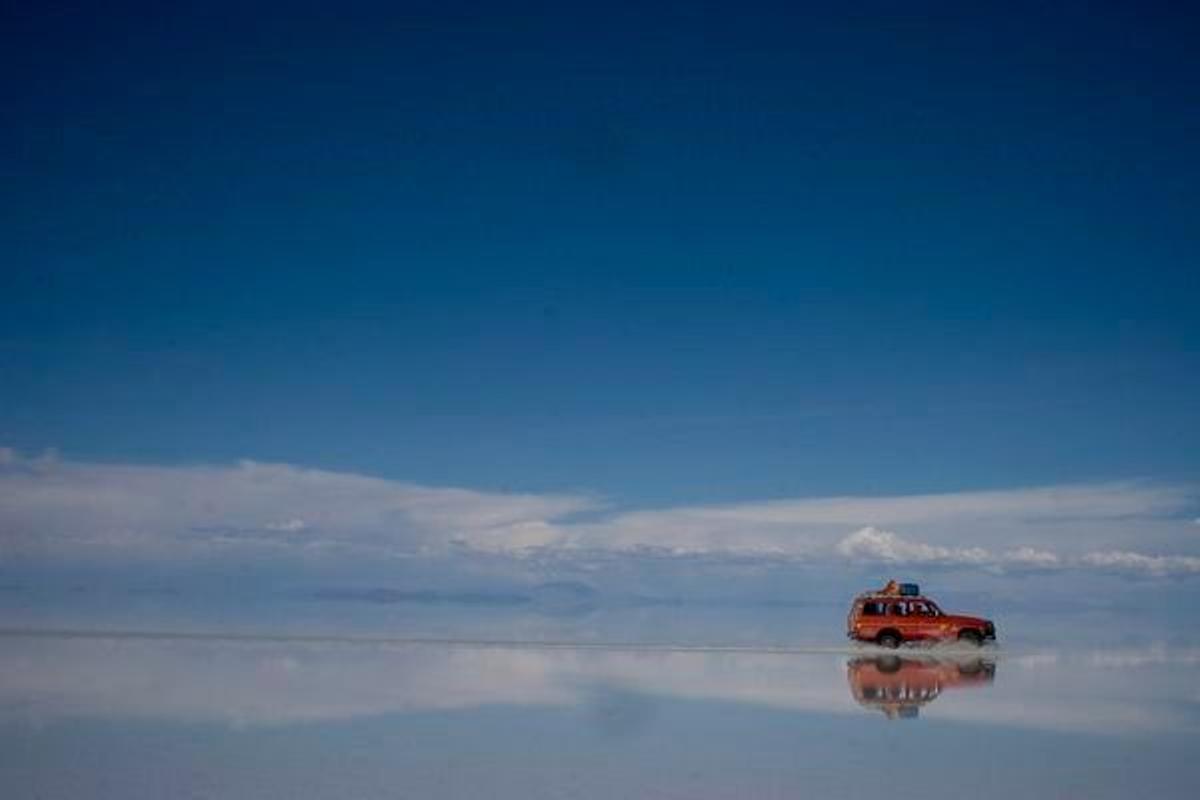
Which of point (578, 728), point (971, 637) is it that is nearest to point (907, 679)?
point (971, 637)

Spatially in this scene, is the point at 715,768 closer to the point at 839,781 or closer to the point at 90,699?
the point at 839,781

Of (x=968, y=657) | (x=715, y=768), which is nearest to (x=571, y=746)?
(x=715, y=768)

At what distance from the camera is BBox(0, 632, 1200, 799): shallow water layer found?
1510 cm

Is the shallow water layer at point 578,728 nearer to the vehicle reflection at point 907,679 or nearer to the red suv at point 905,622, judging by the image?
the vehicle reflection at point 907,679

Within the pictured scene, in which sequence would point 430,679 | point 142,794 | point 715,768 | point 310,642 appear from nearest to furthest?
1. point 142,794
2. point 715,768
3. point 430,679
4. point 310,642

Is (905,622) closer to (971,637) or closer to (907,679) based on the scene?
(971,637)

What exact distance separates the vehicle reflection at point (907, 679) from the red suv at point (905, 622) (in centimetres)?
243

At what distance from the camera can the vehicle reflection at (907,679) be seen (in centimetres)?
2447

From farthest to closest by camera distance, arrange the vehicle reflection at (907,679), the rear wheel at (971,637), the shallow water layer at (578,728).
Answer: the rear wheel at (971,637), the vehicle reflection at (907,679), the shallow water layer at (578,728)

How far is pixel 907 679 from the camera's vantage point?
30391mm

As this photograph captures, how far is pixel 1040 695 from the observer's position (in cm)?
2652

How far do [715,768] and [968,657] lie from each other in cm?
2614

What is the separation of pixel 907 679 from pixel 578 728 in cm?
1354

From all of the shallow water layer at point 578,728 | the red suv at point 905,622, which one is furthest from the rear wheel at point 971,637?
the shallow water layer at point 578,728
